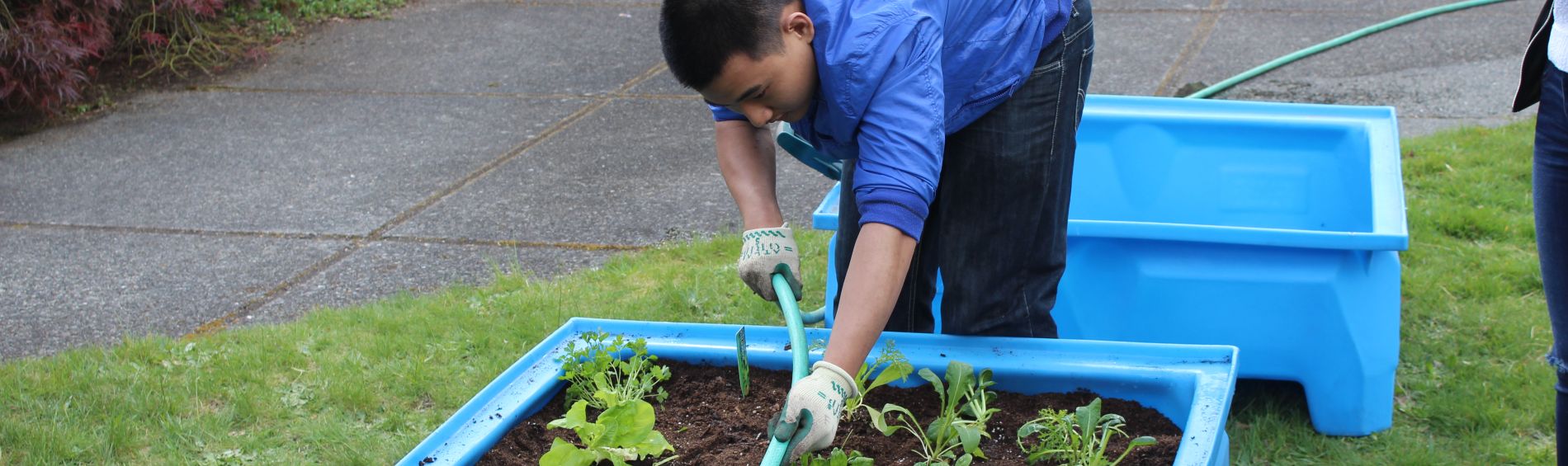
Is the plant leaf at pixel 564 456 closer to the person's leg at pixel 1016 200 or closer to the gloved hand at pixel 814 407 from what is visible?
the gloved hand at pixel 814 407

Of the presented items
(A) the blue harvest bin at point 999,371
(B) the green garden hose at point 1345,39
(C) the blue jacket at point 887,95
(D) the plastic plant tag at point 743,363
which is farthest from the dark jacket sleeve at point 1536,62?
(B) the green garden hose at point 1345,39

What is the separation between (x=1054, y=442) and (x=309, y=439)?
164 cm

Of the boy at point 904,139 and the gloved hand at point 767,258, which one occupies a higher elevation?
the boy at point 904,139

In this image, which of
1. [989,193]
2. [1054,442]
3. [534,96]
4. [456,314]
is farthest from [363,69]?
[1054,442]

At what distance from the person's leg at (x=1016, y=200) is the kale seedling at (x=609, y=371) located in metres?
0.59

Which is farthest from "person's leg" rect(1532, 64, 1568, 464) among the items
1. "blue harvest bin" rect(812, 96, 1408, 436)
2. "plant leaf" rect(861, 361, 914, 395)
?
"plant leaf" rect(861, 361, 914, 395)

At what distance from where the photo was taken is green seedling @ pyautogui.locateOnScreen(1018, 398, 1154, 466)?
182 centimetres

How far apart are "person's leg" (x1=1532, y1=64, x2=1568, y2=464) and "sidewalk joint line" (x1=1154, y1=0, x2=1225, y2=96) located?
3200 millimetres

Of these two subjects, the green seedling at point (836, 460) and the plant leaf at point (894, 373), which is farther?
the plant leaf at point (894, 373)

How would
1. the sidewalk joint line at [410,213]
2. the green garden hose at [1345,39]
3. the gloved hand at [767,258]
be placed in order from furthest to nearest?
1. the green garden hose at [1345,39]
2. the sidewalk joint line at [410,213]
3. the gloved hand at [767,258]

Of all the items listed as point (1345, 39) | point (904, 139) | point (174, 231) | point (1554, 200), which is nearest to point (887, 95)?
point (904, 139)

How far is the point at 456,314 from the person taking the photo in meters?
3.36

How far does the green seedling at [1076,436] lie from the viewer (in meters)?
1.82

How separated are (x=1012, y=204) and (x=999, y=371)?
Result: 1.15 feet
